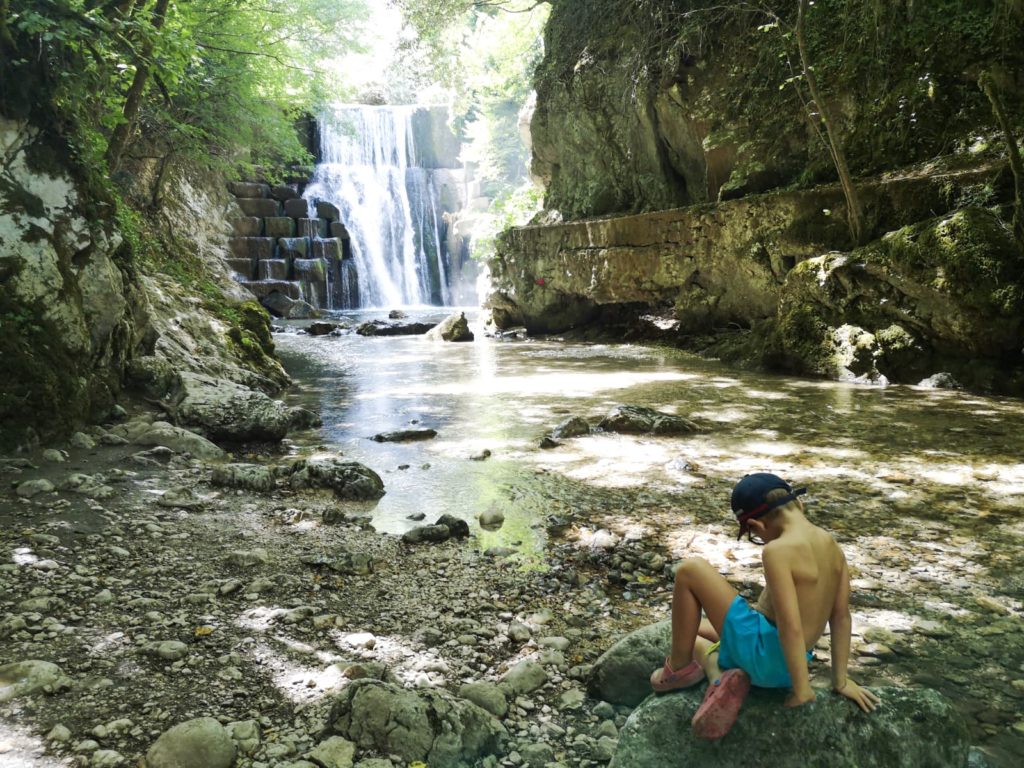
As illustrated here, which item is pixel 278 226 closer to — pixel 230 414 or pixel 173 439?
pixel 230 414

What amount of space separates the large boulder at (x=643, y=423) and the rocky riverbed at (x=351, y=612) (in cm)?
206

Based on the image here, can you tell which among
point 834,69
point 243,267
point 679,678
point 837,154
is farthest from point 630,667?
point 243,267

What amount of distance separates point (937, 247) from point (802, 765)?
8299mm

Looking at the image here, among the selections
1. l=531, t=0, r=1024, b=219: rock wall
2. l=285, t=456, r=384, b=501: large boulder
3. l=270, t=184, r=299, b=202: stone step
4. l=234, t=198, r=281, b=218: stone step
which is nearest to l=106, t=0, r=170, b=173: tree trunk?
l=285, t=456, r=384, b=501: large boulder

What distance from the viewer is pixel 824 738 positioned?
1711 mm

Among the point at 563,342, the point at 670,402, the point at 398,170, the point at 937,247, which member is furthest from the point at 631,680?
the point at 398,170

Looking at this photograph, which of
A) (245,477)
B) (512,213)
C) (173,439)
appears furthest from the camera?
(512,213)

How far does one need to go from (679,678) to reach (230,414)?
5772mm

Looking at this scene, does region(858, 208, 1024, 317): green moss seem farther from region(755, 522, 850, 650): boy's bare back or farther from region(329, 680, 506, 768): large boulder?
region(329, 680, 506, 768): large boulder

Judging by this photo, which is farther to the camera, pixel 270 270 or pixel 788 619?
pixel 270 270

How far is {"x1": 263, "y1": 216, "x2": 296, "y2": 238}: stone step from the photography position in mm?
26109

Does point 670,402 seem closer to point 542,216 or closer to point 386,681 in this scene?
point 386,681

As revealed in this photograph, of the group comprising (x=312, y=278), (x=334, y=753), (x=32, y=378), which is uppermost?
(x=312, y=278)

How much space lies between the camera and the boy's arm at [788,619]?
174 centimetres
